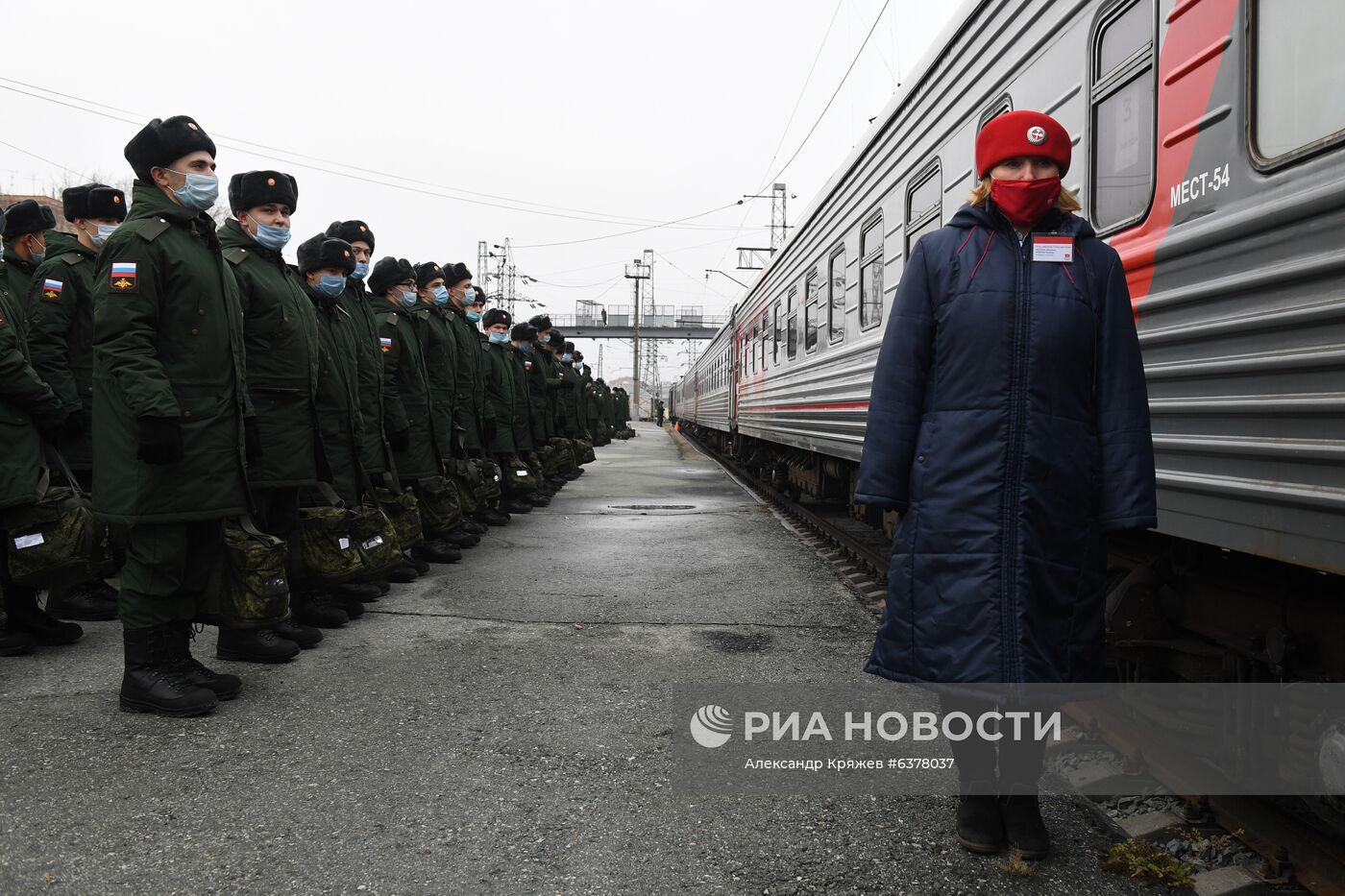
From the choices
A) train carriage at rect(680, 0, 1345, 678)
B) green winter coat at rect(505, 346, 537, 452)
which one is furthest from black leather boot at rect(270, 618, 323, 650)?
green winter coat at rect(505, 346, 537, 452)

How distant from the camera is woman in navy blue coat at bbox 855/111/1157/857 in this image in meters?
2.28

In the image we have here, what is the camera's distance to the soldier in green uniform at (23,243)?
5.10 meters

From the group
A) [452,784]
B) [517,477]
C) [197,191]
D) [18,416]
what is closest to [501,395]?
[517,477]

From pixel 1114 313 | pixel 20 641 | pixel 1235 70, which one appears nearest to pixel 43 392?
pixel 20 641

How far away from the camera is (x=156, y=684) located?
3479 millimetres

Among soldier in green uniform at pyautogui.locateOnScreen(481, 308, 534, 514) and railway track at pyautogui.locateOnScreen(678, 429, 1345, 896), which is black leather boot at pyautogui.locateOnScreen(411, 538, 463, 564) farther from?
railway track at pyautogui.locateOnScreen(678, 429, 1345, 896)

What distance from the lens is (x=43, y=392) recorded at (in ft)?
13.9

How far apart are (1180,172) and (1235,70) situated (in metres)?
0.32

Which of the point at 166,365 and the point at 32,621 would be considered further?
the point at 32,621

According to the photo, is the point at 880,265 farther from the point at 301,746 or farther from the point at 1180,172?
the point at 301,746

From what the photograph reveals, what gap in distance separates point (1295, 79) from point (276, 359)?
398 cm

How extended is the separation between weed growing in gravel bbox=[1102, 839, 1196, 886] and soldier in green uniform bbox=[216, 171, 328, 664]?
335 centimetres

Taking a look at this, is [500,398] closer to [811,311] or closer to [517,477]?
[517,477]

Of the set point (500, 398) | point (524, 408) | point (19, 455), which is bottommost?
point (19, 455)
